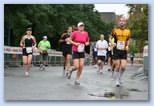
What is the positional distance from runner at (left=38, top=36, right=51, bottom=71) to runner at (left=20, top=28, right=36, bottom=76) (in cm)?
8

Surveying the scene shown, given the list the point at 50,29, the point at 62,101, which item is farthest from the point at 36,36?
the point at 62,101

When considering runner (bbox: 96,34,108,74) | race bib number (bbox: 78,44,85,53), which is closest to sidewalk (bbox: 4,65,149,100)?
runner (bbox: 96,34,108,74)

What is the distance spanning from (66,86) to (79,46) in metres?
0.43

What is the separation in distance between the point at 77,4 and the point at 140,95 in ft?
3.59

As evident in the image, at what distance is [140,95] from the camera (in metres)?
8.05

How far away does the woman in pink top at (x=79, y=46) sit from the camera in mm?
8141

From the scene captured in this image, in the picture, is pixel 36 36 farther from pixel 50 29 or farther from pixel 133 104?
pixel 133 104

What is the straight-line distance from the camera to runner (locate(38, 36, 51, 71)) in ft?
26.7

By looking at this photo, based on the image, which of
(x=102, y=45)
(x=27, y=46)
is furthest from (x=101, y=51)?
(x=27, y=46)

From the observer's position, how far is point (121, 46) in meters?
8.20

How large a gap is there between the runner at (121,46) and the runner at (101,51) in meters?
0.11

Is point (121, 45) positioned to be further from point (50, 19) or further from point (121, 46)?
point (50, 19)

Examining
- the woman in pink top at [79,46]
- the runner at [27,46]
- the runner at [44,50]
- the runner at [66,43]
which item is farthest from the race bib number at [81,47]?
the runner at [27,46]

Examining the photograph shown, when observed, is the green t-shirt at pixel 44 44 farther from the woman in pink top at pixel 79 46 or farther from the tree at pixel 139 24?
the tree at pixel 139 24
